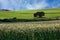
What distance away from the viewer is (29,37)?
1945cm

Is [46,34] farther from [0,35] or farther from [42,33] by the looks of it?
[0,35]

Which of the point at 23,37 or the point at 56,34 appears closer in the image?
the point at 23,37

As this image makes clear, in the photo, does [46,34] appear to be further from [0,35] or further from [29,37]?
[0,35]

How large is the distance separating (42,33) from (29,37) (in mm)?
1561

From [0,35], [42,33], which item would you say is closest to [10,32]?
[0,35]

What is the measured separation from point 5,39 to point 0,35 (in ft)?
2.61

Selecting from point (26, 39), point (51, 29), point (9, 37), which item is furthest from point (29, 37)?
point (51, 29)

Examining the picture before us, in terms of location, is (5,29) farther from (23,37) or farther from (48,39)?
(48,39)

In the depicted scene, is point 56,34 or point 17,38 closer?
point 17,38

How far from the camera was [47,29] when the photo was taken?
21.7 meters

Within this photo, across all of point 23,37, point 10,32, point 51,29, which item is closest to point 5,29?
point 10,32

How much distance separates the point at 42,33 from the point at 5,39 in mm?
3225

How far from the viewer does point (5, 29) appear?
21.4 metres

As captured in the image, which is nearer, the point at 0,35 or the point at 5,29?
the point at 0,35
